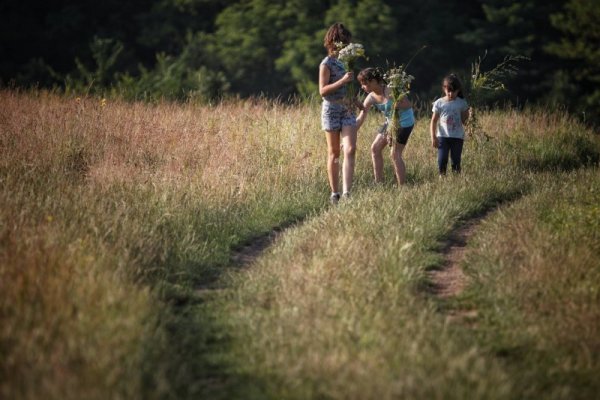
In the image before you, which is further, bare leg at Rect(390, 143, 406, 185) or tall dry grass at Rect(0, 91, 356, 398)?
bare leg at Rect(390, 143, 406, 185)

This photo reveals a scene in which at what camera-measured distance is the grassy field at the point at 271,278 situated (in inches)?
168

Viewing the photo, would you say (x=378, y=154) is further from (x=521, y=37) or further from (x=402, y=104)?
(x=521, y=37)

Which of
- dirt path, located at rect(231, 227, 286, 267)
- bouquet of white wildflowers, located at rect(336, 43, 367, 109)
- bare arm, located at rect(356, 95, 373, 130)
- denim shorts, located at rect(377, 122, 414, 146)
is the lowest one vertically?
dirt path, located at rect(231, 227, 286, 267)

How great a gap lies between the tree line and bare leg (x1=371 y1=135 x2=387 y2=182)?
20791mm

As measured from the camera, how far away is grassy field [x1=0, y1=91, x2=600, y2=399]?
427 cm

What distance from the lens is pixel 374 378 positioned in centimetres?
416

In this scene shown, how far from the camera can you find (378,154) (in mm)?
10258

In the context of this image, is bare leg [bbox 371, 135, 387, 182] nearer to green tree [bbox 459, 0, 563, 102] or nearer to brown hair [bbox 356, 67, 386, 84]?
brown hair [bbox 356, 67, 386, 84]

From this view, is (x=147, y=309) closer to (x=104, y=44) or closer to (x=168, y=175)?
(x=168, y=175)

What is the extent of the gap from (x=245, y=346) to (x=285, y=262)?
1.72 metres

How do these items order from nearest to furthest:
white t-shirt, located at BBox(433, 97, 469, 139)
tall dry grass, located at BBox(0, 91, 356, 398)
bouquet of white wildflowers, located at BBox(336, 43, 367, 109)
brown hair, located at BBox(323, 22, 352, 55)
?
1. tall dry grass, located at BBox(0, 91, 356, 398)
2. bouquet of white wildflowers, located at BBox(336, 43, 367, 109)
3. brown hair, located at BBox(323, 22, 352, 55)
4. white t-shirt, located at BBox(433, 97, 469, 139)

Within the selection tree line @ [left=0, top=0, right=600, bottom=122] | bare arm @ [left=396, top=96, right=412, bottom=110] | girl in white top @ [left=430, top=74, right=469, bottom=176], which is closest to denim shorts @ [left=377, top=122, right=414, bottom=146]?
bare arm @ [left=396, top=96, right=412, bottom=110]

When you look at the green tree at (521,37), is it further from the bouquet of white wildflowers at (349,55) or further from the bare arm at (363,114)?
the bouquet of white wildflowers at (349,55)

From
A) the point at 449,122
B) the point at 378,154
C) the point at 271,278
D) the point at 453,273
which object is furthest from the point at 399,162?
the point at 271,278
